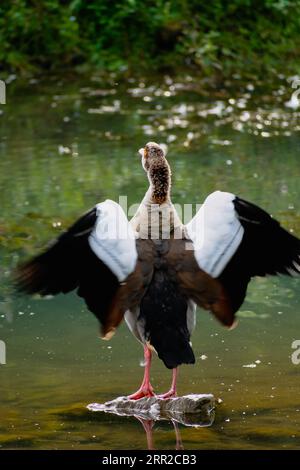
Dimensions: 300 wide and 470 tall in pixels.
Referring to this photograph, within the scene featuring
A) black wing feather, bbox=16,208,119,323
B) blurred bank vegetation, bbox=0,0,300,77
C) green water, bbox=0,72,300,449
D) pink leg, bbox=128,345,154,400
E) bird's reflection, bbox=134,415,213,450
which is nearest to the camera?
bird's reflection, bbox=134,415,213,450

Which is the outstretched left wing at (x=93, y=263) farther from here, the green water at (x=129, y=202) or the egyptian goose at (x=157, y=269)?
the green water at (x=129, y=202)

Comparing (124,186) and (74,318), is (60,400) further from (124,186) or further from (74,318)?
(124,186)

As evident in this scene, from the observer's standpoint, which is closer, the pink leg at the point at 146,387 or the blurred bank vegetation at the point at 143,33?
the pink leg at the point at 146,387

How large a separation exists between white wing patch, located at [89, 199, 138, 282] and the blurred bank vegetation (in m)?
11.5

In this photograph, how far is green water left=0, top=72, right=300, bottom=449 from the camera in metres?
6.09

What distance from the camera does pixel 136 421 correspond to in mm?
6191

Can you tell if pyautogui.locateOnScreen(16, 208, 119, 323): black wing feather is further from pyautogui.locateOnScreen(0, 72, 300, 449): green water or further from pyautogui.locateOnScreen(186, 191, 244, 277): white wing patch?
pyautogui.locateOnScreen(0, 72, 300, 449): green water

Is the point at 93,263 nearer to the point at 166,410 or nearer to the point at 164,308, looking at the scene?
the point at 164,308

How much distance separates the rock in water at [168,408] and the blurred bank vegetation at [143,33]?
11.6 m

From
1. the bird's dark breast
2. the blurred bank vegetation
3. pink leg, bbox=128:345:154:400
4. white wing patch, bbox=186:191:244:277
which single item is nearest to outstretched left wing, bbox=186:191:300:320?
white wing patch, bbox=186:191:244:277

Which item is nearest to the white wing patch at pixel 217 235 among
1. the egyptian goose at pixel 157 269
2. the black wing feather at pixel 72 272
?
the egyptian goose at pixel 157 269

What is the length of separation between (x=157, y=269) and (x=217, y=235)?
35cm

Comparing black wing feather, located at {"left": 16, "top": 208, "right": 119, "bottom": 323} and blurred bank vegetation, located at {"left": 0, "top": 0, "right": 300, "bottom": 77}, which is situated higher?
black wing feather, located at {"left": 16, "top": 208, "right": 119, "bottom": 323}

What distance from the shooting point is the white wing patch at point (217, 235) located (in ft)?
20.3
